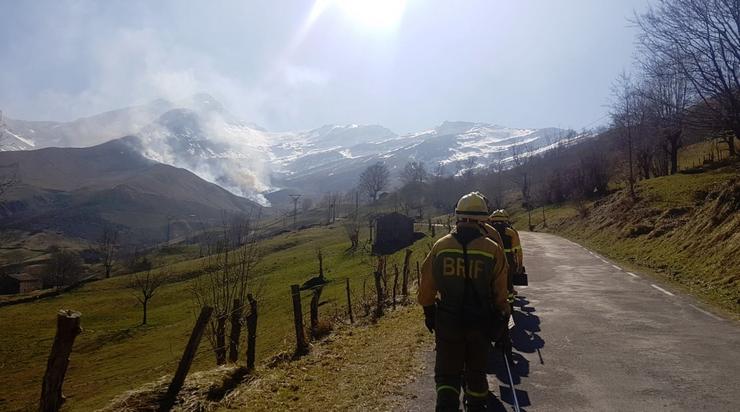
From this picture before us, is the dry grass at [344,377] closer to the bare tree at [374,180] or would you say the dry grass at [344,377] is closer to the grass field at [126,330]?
the grass field at [126,330]

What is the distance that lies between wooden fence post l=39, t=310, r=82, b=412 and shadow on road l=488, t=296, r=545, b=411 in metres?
5.69

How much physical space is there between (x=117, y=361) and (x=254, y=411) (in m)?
30.8

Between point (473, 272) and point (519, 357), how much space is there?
4260 millimetres

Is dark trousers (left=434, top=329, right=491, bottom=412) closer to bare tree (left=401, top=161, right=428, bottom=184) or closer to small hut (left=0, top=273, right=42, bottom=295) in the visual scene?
small hut (left=0, top=273, right=42, bottom=295)

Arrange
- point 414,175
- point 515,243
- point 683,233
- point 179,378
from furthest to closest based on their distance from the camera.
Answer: point 414,175
point 683,233
point 515,243
point 179,378

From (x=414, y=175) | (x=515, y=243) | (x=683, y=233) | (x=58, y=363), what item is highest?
(x=414, y=175)

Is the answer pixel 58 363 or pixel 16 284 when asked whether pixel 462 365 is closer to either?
pixel 58 363

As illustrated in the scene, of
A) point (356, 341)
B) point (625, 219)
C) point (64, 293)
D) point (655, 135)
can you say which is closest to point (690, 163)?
point (655, 135)

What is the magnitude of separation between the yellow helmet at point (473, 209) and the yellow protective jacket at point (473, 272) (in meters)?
0.30

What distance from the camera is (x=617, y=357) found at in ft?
28.4

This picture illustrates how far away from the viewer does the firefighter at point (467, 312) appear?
215 inches

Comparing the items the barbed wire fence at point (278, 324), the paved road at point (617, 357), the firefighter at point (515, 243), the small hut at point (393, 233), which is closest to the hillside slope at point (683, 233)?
the paved road at point (617, 357)

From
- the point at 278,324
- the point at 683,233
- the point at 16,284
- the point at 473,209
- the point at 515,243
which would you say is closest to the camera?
the point at 473,209

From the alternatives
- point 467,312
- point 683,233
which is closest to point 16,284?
point 683,233
